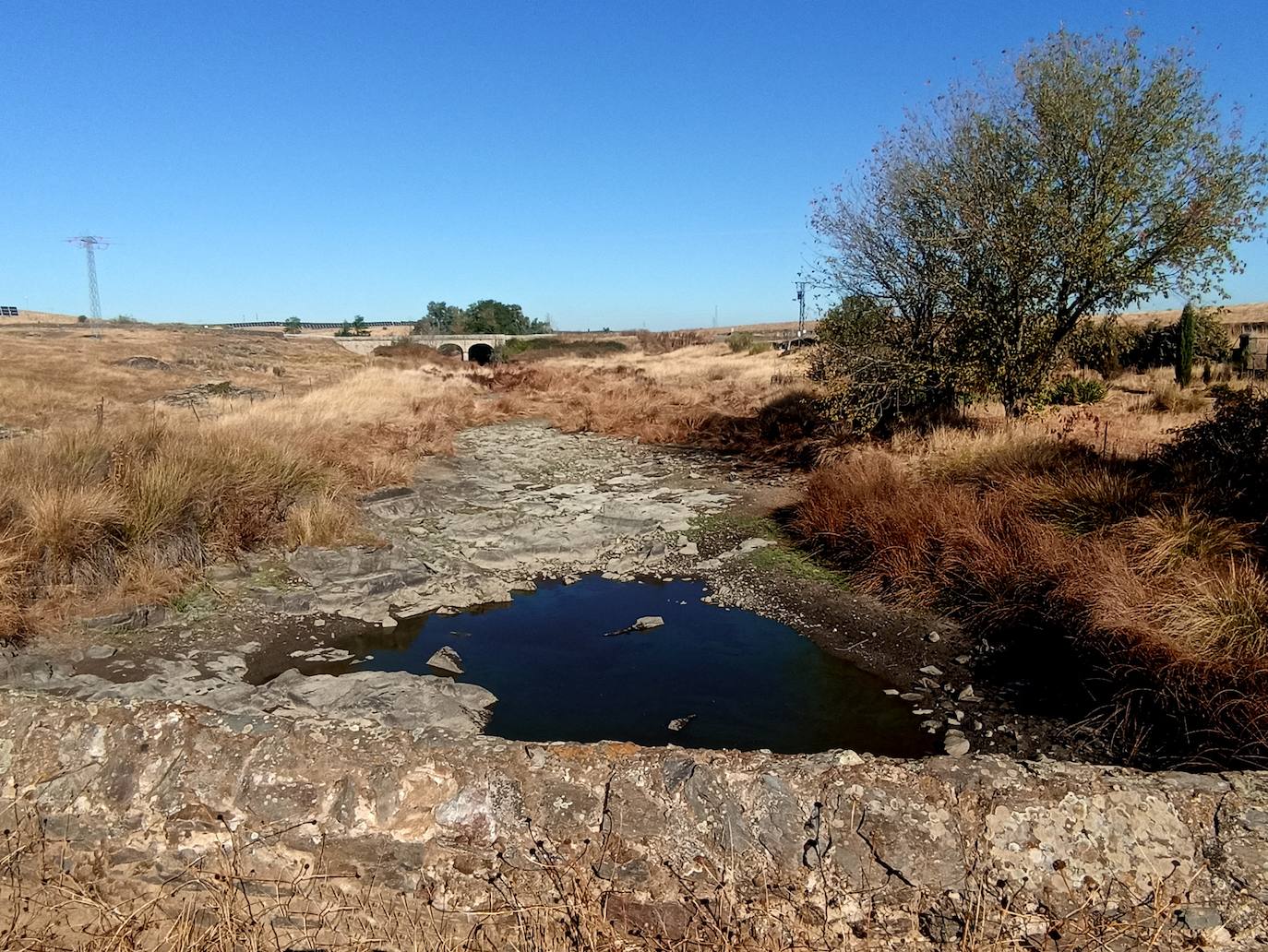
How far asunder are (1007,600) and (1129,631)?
1.51 metres

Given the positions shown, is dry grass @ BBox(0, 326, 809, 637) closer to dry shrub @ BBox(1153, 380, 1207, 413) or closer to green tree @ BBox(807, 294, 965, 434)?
green tree @ BBox(807, 294, 965, 434)

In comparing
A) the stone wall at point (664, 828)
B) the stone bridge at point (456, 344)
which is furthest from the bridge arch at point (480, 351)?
the stone wall at point (664, 828)

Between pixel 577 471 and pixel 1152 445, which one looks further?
pixel 577 471

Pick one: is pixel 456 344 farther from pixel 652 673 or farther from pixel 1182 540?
pixel 1182 540

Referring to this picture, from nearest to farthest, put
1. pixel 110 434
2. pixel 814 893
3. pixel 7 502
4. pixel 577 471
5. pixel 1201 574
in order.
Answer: pixel 814 893 < pixel 1201 574 < pixel 7 502 < pixel 110 434 < pixel 577 471

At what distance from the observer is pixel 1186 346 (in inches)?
738

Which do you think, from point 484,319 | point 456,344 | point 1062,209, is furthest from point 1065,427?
point 484,319

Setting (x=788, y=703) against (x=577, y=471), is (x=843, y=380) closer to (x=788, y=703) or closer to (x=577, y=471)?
(x=577, y=471)

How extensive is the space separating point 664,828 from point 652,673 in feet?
12.5

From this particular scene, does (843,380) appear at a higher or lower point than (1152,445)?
higher

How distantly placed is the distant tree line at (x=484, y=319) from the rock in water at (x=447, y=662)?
81.2 metres

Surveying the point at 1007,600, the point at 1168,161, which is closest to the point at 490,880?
the point at 1007,600

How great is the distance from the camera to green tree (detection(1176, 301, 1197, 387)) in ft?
60.4

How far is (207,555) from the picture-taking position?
9195mm
